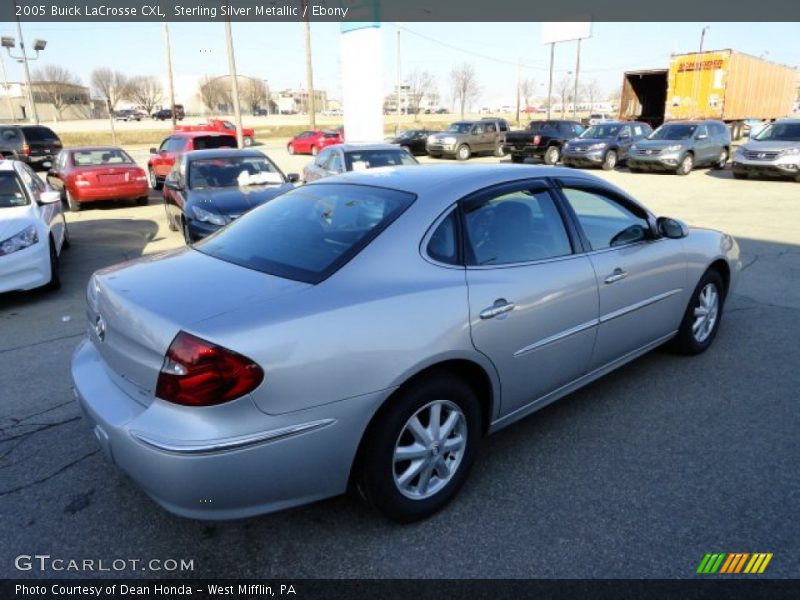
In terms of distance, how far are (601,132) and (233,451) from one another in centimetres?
2164

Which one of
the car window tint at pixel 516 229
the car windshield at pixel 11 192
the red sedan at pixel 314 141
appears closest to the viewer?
the car window tint at pixel 516 229

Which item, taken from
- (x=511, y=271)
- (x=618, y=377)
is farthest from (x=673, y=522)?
(x=618, y=377)

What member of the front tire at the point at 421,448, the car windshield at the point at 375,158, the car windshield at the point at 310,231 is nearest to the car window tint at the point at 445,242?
the car windshield at the point at 310,231

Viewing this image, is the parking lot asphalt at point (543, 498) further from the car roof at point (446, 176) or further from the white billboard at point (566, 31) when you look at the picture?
the white billboard at point (566, 31)

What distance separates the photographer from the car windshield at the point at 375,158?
1070 centimetres

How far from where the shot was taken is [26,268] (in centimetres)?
612

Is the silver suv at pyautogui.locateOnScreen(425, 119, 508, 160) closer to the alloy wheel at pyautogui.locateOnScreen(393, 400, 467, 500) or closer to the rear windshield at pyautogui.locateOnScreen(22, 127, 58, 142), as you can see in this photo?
the rear windshield at pyautogui.locateOnScreen(22, 127, 58, 142)

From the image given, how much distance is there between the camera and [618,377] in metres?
4.21

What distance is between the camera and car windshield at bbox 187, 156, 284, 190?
29.4ft

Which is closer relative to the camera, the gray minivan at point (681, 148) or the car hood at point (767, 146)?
the car hood at point (767, 146)

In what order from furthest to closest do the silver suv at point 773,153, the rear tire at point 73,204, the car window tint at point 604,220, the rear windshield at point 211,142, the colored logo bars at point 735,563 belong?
the rear windshield at point 211,142
the silver suv at point 773,153
the rear tire at point 73,204
the car window tint at point 604,220
the colored logo bars at point 735,563

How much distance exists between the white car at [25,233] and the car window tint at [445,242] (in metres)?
5.29

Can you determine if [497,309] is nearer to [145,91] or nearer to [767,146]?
[767,146]
